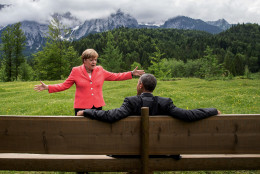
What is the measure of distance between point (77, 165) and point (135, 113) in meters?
1.08

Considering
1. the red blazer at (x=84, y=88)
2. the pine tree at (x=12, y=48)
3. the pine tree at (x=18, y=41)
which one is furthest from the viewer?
the pine tree at (x=18, y=41)

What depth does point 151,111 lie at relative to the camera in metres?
3.11

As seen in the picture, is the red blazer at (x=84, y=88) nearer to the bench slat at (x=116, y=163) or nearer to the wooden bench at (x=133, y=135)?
the bench slat at (x=116, y=163)

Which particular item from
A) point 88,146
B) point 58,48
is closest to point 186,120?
point 88,146

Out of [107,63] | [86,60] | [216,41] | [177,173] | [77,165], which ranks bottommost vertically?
[177,173]

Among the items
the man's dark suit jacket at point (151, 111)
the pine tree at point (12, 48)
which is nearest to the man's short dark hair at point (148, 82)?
the man's dark suit jacket at point (151, 111)

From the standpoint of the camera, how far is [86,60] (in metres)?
4.73

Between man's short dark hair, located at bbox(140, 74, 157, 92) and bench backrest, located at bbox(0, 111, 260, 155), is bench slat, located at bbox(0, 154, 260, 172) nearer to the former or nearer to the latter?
bench backrest, located at bbox(0, 111, 260, 155)

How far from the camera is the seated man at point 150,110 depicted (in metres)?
2.75

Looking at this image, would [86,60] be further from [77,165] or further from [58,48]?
[58,48]

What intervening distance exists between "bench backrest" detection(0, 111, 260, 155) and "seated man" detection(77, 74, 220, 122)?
8 centimetres

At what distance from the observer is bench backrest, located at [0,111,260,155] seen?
2.76 meters

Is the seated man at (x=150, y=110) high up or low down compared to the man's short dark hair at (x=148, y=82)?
down

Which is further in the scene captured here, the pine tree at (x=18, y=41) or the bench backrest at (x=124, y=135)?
the pine tree at (x=18, y=41)
